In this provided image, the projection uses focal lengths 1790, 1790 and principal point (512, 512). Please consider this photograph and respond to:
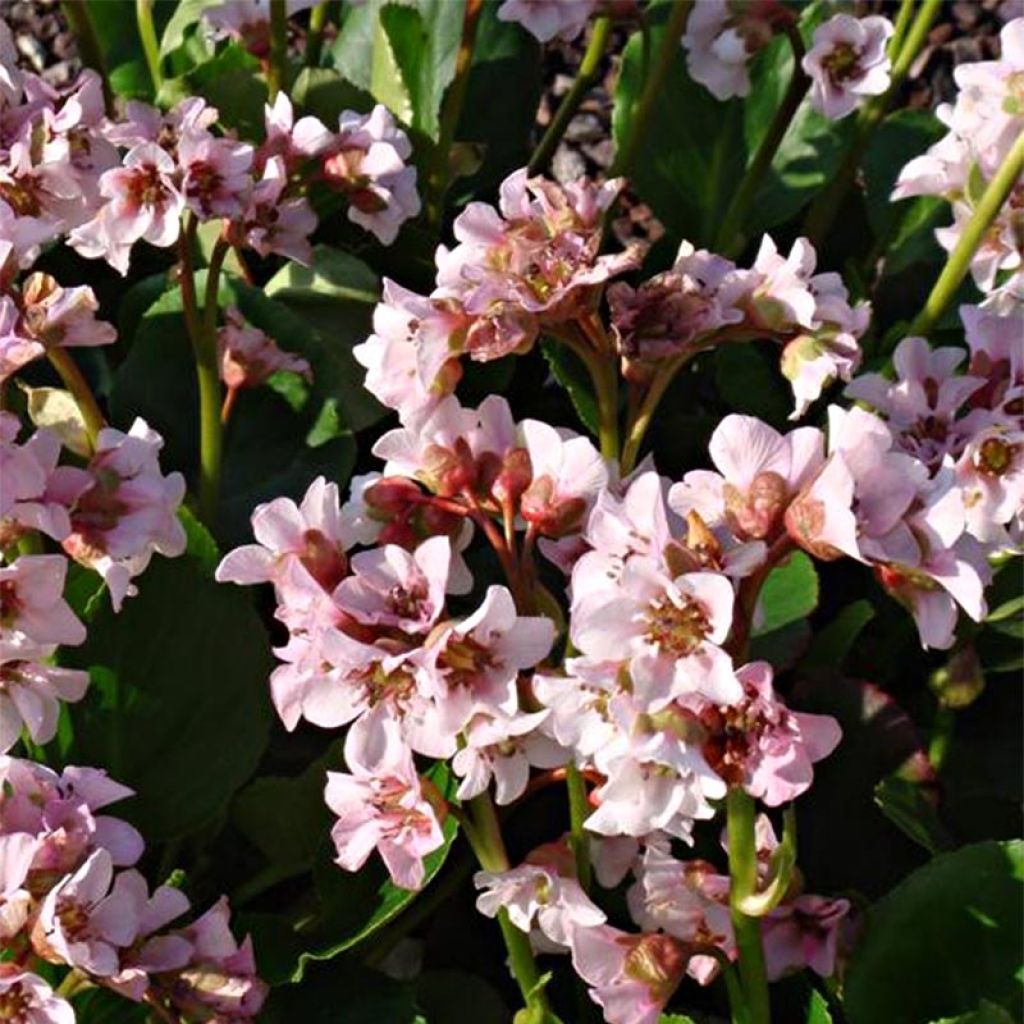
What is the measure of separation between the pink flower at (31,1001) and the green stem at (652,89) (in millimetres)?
810

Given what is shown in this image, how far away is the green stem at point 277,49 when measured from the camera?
4.35 feet

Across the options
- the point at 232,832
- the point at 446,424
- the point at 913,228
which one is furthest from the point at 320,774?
the point at 913,228

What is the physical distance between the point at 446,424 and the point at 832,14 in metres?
0.84

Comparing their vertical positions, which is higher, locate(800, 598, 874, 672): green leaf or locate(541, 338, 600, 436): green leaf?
locate(541, 338, 600, 436): green leaf

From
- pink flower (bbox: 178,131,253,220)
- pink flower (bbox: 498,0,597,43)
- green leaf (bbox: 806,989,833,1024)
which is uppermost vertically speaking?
pink flower (bbox: 178,131,253,220)

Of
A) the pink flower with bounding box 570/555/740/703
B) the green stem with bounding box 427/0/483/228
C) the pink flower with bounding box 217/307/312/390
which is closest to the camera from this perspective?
the pink flower with bounding box 570/555/740/703

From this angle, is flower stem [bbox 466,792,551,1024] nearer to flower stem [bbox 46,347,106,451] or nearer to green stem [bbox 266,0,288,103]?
flower stem [bbox 46,347,106,451]

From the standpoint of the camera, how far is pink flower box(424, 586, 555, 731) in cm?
73

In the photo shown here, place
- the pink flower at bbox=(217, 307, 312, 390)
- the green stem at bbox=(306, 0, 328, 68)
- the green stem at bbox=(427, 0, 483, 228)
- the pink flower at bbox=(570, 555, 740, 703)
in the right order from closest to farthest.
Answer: the pink flower at bbox=(570, 555, 740, 703) → the pink flower at bbox=(217, 307, 312, 390) → the green stem at bbox=(427, 0, 483, 228) → the green stem at bbox=(306, 0, 328, 68)

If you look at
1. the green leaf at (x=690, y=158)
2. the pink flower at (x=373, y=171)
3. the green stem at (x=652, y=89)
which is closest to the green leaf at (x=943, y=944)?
the pink flower at (x=373, y=171)

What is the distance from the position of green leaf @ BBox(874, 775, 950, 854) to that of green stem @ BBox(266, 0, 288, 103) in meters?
0.67

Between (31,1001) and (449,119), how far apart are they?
0.81 meters

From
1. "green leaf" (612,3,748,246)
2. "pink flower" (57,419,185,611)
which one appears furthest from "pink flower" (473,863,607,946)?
"green leaf" (612,3,748,246)

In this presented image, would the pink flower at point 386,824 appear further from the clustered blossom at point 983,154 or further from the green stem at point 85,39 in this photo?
the green stem at point 85,39
